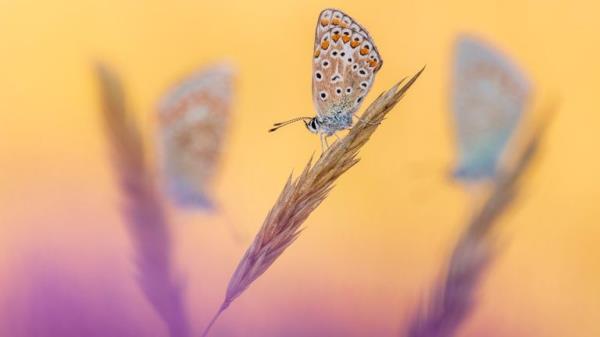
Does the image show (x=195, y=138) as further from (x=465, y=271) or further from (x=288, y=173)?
(x=465, y=271)

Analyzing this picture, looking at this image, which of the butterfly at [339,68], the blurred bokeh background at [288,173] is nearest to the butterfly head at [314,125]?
the butterfly at [339,68]

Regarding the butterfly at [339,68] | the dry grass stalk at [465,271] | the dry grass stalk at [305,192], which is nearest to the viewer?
the dry grass stalk at [305,192]

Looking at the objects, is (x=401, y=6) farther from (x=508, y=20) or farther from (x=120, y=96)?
(x=120, y=96)

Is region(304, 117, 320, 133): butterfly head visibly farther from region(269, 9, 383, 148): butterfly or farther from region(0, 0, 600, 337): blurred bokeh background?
region(0, 0, 600, 337): blurred bokeh background

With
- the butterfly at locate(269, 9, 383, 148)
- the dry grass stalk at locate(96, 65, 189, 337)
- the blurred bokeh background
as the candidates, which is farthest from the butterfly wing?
the dry grass stalk at locate(96, 65, 189, 337)

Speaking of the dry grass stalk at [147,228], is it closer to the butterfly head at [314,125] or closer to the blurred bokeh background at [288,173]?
the blurred bokeh background at [288,173]

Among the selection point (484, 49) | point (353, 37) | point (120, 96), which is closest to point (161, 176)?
point (120, 96)
